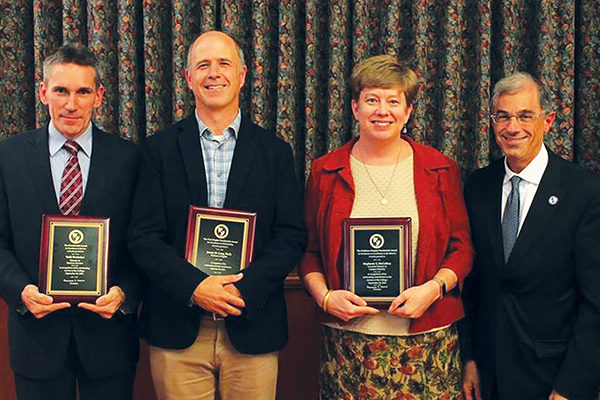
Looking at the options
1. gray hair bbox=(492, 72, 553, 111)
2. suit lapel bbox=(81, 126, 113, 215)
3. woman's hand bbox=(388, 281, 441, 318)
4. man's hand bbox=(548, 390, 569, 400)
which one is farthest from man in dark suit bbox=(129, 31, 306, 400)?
man's hand bbox=(548, 390, 569, 400)

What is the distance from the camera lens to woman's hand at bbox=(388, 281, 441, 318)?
1.87 meters

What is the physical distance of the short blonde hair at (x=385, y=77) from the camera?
75.7 inches

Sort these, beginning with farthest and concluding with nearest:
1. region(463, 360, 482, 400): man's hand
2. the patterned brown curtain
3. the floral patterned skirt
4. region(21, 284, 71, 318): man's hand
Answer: the patterned brown curtain
region(463, 360, 482, 400): man's hand
the floral patterned skirt
region(21, 284, 71, 318): man's hand

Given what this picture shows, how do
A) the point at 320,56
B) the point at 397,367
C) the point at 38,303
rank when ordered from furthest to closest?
the point at 320,56 → the point at 397,367 → the point at 38,303

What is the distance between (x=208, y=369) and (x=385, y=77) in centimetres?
106

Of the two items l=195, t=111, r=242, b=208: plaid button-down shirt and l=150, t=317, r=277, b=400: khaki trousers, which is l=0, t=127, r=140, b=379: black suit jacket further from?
l=195, t=111, r=242, b=208: plaid button-down shirt

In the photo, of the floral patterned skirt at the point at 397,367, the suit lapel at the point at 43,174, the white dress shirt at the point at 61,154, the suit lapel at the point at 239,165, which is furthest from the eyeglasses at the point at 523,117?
the suit lapel at the point at 43,174

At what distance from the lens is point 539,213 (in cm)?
191

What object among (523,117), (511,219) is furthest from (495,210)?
(523,117)

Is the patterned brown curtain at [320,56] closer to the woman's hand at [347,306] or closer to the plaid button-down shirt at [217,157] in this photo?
the plaid button-down shirt at [217,157]

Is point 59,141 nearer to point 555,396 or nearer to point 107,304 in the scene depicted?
point 107,304

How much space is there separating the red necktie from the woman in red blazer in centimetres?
74

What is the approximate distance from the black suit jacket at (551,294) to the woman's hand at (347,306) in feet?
1.37

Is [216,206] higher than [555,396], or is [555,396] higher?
[216,206]
